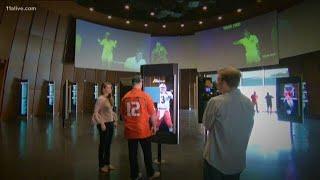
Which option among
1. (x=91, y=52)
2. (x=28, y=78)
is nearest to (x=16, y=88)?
(x=28, y=78)

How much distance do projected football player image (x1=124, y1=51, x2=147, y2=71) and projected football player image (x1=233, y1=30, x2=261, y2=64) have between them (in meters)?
7.41

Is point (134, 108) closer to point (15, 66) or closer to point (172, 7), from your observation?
point (15, 66)

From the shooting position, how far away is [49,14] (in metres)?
17.6

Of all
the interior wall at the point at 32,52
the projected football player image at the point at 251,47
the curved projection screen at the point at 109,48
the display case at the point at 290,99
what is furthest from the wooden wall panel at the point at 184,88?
the display case at the point at 290,99

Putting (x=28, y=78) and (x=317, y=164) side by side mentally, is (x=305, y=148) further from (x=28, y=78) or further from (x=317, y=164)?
(x=28, y=78)

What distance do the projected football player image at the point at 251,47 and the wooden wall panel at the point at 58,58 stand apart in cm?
1075

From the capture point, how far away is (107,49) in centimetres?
2088

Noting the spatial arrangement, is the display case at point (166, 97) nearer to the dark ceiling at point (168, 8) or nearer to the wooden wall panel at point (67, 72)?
the dark ceiling at point (168, 8)

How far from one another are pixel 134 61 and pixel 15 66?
895cm

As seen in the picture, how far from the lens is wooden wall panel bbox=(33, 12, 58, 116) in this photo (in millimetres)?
17188

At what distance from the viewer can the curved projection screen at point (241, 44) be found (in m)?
→ 16.9

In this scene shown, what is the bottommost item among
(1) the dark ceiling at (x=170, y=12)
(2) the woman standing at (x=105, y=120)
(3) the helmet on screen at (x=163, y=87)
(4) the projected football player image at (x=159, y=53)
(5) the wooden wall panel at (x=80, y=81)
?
(2) the woman standing at (x=105, y=120)

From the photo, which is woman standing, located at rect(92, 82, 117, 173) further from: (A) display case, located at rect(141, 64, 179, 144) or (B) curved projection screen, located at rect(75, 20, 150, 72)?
(B) curved projection screen, located at rect(75, 20, 150, 72)

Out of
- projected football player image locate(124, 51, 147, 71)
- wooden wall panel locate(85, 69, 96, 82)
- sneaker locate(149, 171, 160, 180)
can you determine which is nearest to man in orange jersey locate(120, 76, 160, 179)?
sneaker locate(149, 171, 160, 180)
